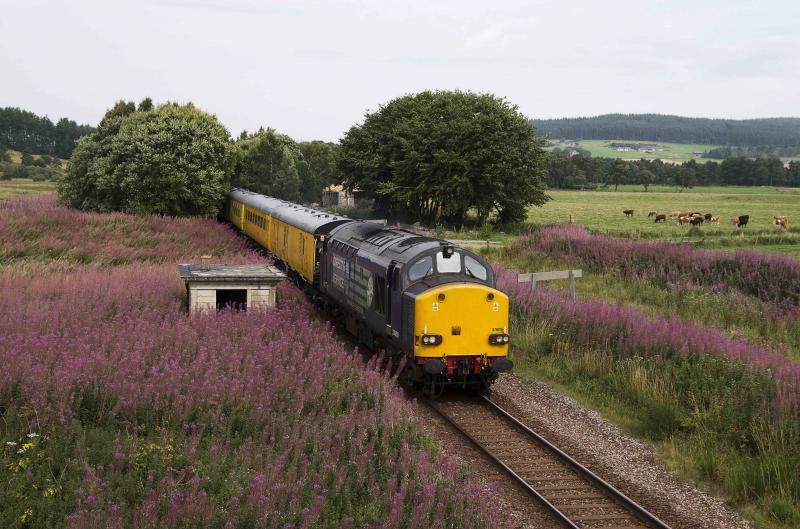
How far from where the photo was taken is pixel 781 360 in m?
14.2

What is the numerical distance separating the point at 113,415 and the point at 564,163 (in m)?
142

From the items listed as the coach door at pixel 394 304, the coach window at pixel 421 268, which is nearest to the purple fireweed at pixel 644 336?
the coach window at pixel 421 268

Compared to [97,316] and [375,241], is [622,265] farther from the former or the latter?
[97,316]

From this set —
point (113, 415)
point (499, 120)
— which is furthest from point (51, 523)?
point (499, 120)

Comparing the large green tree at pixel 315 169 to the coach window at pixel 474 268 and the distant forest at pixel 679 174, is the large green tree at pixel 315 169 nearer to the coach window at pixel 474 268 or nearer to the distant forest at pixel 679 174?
Result: the distant forest at pixel 679 174

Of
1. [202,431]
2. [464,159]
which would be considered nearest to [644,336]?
[202,431]

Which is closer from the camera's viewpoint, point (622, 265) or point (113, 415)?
point (113, 415)

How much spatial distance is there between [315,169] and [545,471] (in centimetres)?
11050

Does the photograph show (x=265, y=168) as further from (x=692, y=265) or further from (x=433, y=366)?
(x=433, y=366)

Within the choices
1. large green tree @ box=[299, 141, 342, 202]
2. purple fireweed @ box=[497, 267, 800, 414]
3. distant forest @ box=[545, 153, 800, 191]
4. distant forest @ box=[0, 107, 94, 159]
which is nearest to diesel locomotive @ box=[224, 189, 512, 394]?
purple fireweed @ box=[497, 267, 800, 414]

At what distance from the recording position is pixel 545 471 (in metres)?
11.3

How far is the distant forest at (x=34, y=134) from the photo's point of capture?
5787 inches

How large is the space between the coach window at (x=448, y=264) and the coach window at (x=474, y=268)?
18 centimetres

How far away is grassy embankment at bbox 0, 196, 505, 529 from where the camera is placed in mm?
7754
